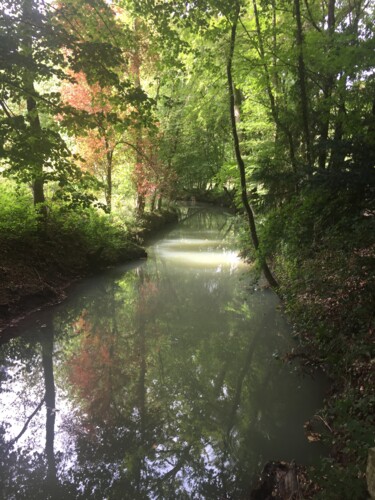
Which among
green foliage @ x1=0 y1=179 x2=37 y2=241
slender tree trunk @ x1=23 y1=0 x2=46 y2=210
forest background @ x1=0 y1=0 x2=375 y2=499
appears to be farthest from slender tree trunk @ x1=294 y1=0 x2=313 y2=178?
green foliage @ x1=0 y1=179 x2=37 y2=241

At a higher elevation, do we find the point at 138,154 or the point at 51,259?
the point at 138,154

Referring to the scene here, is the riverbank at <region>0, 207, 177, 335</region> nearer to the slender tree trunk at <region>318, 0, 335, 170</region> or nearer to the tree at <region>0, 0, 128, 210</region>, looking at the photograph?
the tree at <region>0, 0, 128, 210</region>

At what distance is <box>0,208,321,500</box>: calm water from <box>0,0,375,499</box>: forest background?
0.85 meters

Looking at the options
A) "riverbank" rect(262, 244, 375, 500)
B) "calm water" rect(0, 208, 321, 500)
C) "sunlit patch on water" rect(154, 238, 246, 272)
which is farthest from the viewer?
"sunlit patch on water" rect(154, 238, 246, 272)

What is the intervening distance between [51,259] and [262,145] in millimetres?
7313

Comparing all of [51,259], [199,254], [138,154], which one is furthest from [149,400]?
[138,154]

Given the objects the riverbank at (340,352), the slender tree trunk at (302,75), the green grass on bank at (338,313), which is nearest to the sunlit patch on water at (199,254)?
the slender tree trunk at (302,75)

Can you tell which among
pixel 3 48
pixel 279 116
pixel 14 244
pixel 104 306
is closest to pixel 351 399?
pixel 3 48

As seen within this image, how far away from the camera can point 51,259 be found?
11.4 metres

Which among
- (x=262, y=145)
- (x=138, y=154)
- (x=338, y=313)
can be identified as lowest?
(x=338, y=313)

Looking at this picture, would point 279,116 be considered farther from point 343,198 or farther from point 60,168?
point 60,168

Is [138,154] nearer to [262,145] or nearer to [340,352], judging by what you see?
[262,145]

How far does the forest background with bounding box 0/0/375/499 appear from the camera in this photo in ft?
16.8

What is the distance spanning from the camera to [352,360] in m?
4.70
